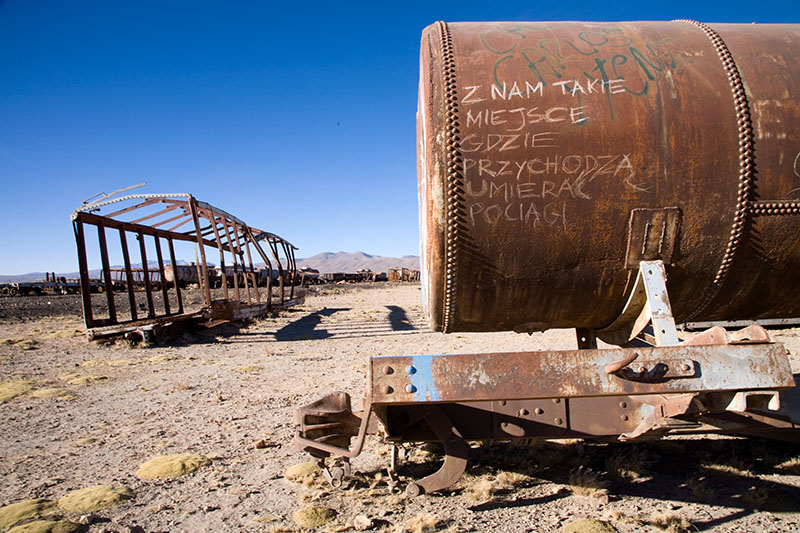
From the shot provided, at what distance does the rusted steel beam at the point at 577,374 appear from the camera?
224 centimetres

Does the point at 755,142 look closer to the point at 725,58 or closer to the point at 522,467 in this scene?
the point at 725,58

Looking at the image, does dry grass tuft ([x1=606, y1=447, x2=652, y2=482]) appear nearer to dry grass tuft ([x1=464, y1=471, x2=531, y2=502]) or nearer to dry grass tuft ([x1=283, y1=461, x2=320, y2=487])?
dry grass tuft ([x1=464, y1=471, x2=531, y2=502])

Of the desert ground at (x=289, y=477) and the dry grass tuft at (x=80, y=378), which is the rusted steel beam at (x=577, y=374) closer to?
the desert ground at (x=289, y=477)

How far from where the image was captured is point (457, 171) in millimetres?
2727

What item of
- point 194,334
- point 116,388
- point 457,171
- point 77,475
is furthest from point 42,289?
point 457,171

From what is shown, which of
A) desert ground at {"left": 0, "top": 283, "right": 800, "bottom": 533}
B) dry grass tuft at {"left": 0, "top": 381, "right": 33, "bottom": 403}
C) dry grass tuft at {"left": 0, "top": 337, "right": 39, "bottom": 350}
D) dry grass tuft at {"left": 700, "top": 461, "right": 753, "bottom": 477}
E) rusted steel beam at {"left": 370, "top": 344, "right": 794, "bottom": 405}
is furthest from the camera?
dry grass tuft at {"left": 0, "top": 337, "right": 39, "bottom": 350}

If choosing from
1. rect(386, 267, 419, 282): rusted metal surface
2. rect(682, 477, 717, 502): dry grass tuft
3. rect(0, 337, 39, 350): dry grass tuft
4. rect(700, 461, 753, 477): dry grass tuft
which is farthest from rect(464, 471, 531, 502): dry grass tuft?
rect(386, 267, 419, 282): rusted metal surface

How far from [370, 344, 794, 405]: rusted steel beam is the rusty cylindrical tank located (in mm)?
706

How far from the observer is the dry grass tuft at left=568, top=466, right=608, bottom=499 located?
3092 millimetres

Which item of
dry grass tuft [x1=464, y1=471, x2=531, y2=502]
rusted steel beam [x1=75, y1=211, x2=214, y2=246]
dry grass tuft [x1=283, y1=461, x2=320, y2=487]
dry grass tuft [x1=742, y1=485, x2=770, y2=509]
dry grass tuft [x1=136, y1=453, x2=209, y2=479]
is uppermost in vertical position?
rusted steel beam [x1=75, y1=211, x2=214, y2=246]

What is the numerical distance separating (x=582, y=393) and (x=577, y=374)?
0.09 meters

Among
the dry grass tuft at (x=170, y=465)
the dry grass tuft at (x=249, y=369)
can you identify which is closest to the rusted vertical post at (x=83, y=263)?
the dry grass tuft at (x=249, y=369)

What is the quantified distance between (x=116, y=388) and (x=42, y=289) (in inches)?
1642

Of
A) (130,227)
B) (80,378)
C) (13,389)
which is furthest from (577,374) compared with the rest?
(130,227)
